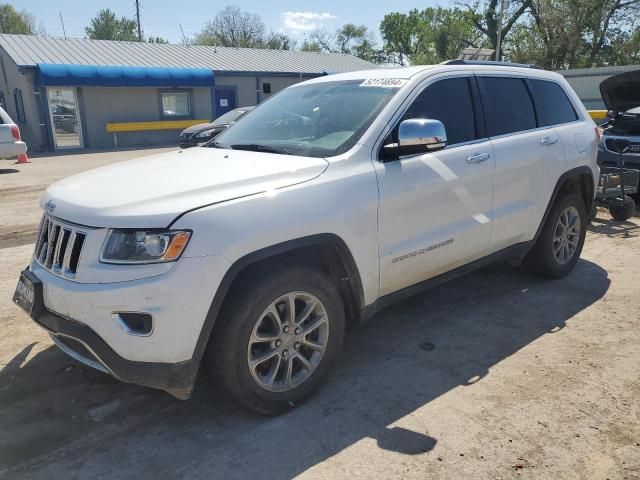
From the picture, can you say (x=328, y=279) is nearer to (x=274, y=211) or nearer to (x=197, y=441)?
(x=274, y=211)

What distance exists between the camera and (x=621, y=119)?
8898 millimetres

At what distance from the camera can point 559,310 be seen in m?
4.54

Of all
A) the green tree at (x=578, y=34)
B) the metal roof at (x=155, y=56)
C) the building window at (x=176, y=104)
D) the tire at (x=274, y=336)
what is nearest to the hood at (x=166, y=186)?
the tire at (x=274, y=336)

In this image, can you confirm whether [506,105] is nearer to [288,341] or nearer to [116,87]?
[288,341]

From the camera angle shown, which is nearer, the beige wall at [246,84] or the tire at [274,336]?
the tire at [274,336]

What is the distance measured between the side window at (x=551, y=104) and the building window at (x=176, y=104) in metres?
21.1

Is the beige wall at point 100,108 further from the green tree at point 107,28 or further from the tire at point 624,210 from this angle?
the green tree at point 107,28

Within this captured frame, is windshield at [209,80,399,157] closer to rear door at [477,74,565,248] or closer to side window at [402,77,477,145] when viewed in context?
side window at [402,77,477,145]

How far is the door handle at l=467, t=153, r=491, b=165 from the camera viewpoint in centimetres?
389

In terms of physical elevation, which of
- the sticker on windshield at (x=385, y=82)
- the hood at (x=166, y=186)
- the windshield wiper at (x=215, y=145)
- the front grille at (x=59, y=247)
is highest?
the sticker on windshield at (x=385, y=82)

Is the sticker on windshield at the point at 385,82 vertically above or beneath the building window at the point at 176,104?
above

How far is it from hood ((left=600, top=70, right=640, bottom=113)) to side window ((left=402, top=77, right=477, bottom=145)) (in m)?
4.72

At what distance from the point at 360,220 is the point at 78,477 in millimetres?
1959

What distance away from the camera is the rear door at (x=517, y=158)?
421cm
